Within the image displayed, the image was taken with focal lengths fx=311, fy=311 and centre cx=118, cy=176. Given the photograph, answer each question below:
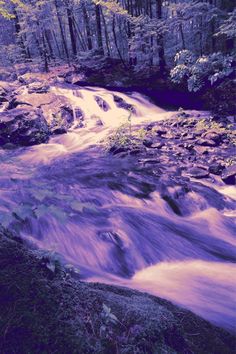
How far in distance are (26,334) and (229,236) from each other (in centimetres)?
445

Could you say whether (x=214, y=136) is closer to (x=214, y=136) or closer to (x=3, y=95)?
(x=214, y=136)

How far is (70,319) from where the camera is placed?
5.60 ft

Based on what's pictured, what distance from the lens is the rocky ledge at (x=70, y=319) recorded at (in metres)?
1.60

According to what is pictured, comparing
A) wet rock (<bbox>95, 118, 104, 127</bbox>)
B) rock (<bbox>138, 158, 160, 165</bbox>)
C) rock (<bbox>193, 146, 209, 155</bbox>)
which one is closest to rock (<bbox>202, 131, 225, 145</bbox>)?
rock (<bbox>193, 146, 209, 155</bbox>)

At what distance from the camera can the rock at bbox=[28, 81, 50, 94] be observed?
14192 mm

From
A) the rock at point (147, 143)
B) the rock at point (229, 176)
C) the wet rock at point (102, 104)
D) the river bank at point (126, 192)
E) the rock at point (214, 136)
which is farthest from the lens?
the wet rock at point (102, 104)

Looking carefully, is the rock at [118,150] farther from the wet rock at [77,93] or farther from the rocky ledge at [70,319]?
→ the rocky ledge at [70,319]

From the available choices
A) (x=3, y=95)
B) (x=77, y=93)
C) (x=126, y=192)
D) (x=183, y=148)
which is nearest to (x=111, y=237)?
(x=126, y=192)

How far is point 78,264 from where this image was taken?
3762 mm

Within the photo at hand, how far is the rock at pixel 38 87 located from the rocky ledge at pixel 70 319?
43.0 ft

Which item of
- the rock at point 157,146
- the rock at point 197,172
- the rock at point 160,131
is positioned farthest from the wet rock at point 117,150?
the rock at point 197,172

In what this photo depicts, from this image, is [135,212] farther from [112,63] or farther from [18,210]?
[112,63]

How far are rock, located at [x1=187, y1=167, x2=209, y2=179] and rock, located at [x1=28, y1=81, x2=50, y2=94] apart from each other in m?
9.05

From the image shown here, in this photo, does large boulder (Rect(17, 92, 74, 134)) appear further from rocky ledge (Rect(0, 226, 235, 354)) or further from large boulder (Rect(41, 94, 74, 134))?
rocky ledge (Rect(0, 226, 235, 354))
